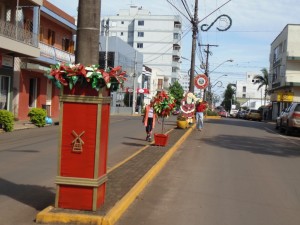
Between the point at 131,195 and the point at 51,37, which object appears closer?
the point at 131,195

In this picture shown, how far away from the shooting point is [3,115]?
22.0m

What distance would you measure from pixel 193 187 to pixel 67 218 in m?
3.77

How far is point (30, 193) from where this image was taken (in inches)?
328

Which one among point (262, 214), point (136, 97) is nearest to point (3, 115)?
point (262, 214)

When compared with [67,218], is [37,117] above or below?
above

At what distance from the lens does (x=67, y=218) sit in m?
6.29

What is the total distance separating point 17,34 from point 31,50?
55.9 inches

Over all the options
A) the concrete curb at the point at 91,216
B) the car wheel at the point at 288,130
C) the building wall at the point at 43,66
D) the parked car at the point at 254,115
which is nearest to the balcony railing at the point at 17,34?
the building wall at the point at 43,66

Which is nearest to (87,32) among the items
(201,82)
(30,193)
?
(30,193)

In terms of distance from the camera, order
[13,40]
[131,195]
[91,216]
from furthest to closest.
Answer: [13,40]
[131,195]
[91,216]

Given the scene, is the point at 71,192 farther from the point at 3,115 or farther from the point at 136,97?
the point at 136,97

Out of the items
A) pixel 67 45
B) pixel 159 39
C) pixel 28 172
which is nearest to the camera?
pixel 28 172

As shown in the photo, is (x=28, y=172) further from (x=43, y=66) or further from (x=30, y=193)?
(x=43, y=66)

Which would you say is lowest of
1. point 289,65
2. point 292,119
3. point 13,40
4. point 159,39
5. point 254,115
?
point 254,115
